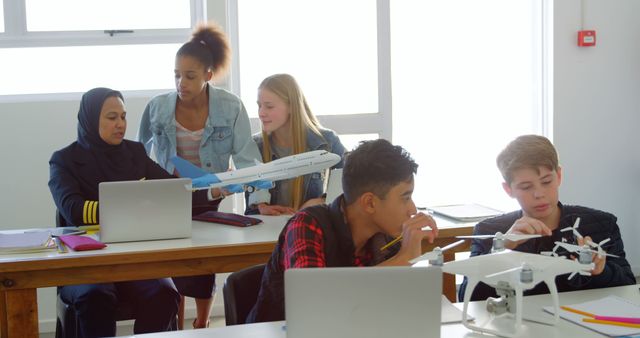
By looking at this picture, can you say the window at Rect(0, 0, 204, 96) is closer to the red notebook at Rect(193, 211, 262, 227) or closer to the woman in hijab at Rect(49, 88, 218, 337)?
the woman in hijab at Rect(49, 88, 218, 337)

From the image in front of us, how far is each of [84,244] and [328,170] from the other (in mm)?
1201

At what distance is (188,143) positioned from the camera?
3.95 m

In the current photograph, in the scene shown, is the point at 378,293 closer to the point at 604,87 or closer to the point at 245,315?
the point at 245,315

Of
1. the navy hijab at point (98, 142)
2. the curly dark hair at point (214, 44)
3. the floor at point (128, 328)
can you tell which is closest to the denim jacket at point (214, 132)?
the curly dark hair at point (214, 44)

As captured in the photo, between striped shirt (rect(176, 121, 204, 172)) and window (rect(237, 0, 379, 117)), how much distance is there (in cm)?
89

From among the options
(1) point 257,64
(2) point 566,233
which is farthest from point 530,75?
(2) point 566,233

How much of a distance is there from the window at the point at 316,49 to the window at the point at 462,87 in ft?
0.66

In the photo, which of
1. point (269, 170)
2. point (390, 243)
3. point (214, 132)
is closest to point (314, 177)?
point (269, 170)

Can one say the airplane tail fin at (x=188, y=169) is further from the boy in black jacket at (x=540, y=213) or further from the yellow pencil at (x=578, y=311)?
the yellow pencil at (x=578, y=311)

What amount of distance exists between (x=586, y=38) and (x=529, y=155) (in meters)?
2.91

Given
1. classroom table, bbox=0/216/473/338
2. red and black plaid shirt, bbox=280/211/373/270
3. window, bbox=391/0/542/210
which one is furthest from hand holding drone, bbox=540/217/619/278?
window, bbox=391/0/542/210

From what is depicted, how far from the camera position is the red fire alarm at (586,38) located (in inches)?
203

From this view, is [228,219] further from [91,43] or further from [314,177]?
[91,43]

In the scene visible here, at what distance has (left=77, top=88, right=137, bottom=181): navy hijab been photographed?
137 inches
